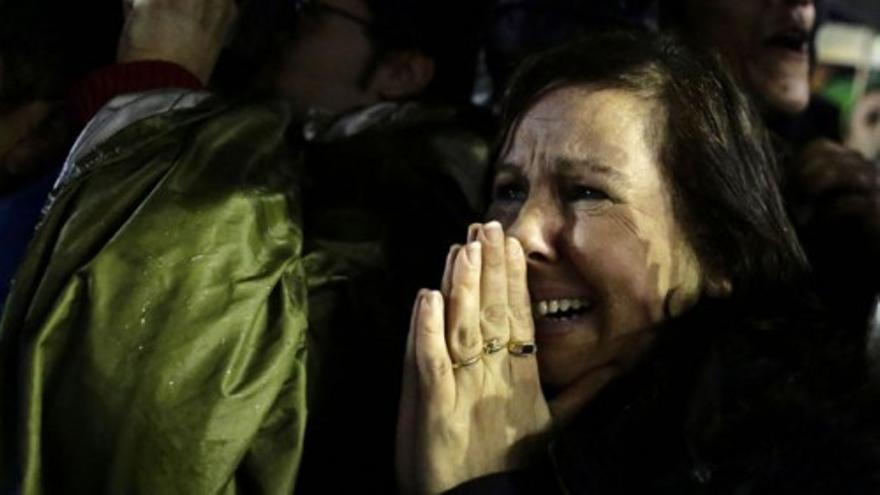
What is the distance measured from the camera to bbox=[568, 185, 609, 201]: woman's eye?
5.37 ft

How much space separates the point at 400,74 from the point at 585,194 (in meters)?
0.68

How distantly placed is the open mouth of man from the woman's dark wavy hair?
739 mm

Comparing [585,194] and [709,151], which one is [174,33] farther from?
[709,151]

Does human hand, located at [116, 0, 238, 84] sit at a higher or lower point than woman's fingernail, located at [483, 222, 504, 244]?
higher

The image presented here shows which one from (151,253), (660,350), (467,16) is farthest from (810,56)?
(151,253)

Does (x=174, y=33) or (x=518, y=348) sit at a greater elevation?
(x=174, y=33)

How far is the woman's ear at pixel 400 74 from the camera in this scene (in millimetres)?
2229

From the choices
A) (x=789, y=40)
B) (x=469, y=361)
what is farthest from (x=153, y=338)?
(x=789, y=40)

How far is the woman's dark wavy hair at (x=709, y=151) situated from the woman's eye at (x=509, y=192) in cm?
7

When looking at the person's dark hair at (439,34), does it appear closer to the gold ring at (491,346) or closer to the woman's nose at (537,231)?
the woman's nose at (537,231)

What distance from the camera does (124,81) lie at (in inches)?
72.3

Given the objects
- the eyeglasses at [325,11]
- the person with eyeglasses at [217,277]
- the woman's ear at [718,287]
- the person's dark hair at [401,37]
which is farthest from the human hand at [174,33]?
the woman's ear at [718,287]

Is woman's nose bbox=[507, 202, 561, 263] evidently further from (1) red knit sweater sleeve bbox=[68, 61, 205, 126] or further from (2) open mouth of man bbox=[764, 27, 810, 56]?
(2) open mouth of man bbox=[764, 27, 810, 56]

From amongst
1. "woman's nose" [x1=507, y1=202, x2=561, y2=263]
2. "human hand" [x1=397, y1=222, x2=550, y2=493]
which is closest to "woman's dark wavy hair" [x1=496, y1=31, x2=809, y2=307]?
"woman's nose" [x1=507, y1=202, x2=561, y2=263]
